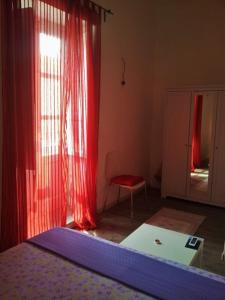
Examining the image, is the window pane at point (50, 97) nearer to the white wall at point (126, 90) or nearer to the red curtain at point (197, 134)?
the white wall at point (126, 90)

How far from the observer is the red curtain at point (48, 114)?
7.01 feet

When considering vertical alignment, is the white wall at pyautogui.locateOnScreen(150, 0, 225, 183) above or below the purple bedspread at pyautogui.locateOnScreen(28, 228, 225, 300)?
above

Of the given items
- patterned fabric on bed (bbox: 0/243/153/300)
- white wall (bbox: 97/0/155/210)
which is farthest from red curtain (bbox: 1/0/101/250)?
patterned fabric on bed (bbox: 0/243/153/300)

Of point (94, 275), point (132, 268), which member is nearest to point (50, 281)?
point (94, 275)

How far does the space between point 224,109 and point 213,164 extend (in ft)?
2.49

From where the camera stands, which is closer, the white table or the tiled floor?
the white table

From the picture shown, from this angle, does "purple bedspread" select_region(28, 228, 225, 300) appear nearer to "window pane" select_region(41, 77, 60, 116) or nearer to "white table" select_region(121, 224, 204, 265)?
"white table" select_region(121, 224, 204, 265)

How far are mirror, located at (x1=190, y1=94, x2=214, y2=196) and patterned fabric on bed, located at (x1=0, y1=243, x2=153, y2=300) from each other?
2.78 metres

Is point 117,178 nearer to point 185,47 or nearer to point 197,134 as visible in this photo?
point 197,134

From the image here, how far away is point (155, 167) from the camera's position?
4820 mm

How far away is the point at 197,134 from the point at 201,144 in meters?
0.15

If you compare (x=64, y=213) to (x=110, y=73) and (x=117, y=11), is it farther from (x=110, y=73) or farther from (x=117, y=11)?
(x=117, y=11)

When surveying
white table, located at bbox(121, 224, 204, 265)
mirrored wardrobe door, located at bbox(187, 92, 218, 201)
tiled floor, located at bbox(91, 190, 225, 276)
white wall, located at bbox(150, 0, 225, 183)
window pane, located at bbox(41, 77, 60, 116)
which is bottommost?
tiled floor, located at bbox(91, 190, 225, 276)

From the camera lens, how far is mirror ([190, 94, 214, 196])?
12.3 feet
